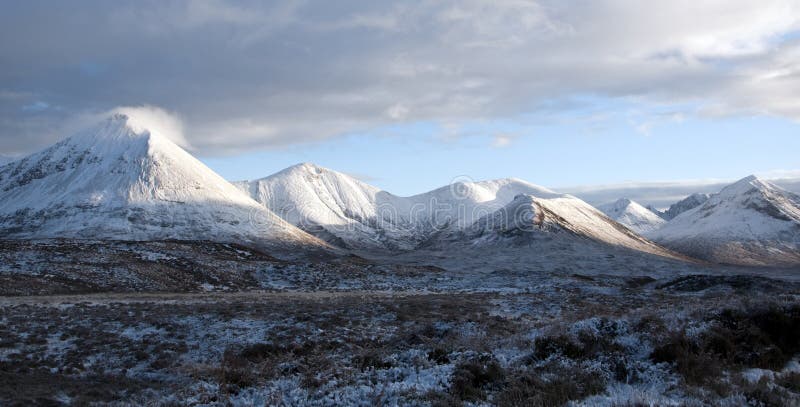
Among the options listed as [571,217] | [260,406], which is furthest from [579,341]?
[571,217]

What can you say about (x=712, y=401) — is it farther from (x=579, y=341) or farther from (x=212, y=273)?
(x=212, y=273)

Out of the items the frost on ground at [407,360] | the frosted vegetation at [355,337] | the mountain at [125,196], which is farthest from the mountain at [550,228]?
the frost on ground at [407,360]

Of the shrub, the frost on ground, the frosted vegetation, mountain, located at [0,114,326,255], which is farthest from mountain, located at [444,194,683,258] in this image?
the shrub

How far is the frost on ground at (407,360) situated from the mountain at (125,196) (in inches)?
4013

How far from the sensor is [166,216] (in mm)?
130125

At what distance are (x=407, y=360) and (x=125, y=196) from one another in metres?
138

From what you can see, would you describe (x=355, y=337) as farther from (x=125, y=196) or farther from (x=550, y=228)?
(x=550, y=228)

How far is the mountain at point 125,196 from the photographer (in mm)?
120812

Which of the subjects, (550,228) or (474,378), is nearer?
(474,378)

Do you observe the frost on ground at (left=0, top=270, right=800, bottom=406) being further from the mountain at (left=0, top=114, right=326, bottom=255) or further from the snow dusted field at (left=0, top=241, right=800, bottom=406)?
the mountain at (left=0, top=114, right=326, bottom=255)

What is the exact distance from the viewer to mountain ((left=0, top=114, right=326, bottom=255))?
396 feet

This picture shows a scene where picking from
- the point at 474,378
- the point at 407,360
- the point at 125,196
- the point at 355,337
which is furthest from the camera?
the point at 125,196

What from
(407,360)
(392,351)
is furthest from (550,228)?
(407,360)

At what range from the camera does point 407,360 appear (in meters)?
14.0
